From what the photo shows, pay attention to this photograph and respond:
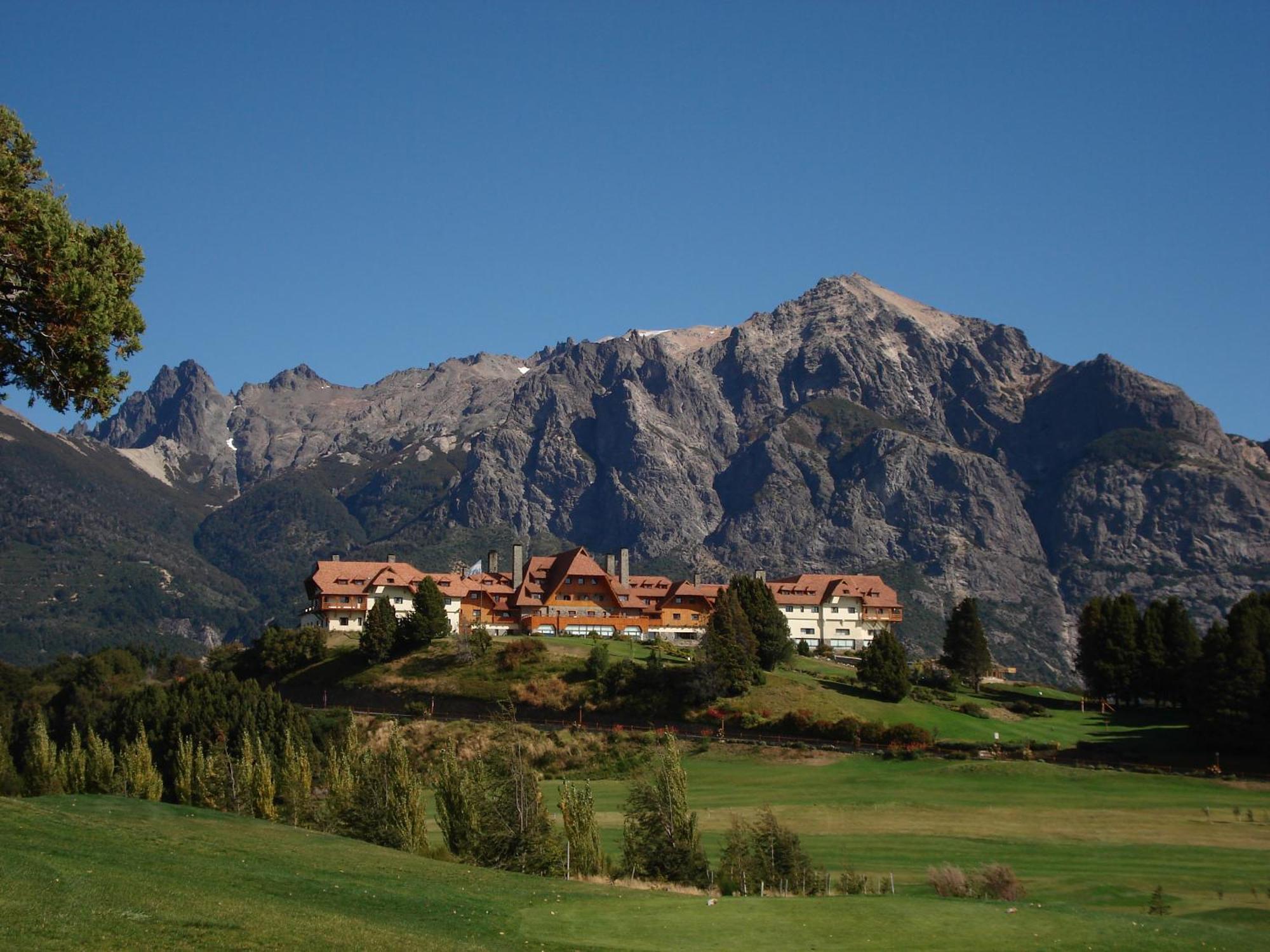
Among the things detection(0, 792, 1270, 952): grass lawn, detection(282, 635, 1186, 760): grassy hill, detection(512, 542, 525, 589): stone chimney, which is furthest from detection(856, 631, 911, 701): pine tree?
detection(0, 792, 1270, 952): grass lawn

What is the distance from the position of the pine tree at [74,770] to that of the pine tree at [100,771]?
0.27 m

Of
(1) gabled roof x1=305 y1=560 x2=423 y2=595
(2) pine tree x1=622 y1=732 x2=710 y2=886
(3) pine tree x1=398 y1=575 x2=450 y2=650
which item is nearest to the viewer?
(2) pine tree x1=622 y1=732 x2=710 y2=886

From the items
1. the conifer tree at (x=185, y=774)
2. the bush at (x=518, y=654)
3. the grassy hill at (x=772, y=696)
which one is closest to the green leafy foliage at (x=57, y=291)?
the conifer tree at (x=185, y=774)

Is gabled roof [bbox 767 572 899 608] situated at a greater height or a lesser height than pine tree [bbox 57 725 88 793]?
greater

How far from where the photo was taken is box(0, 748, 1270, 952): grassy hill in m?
26.4

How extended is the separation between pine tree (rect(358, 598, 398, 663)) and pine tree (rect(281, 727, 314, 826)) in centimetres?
3333

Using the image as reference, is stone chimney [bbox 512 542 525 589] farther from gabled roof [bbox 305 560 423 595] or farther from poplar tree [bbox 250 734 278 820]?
poplar tree [bbox 250 734 278 820]

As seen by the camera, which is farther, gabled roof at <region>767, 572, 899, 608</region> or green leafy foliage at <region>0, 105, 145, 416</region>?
gabled roof at <region>767, 572, 899, 608</region>

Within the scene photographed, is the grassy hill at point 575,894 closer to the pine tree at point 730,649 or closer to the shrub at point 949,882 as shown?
the shrub at point 949,882

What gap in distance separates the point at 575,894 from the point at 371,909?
27.6 ft

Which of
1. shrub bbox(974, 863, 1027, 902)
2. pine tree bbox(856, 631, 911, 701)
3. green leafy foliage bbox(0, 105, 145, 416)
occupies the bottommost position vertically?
shrub bbox(974, 863, 1027, 902)

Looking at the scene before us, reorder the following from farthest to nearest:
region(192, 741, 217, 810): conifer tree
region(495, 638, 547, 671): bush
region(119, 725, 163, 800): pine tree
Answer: region(495, 638, 547, 671): bush → region(119, 725, 163, 800): pine tree → region(192, 741, 217, 810): conifer tree

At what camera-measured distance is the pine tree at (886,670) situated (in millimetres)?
102875

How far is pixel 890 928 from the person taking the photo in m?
33.9
